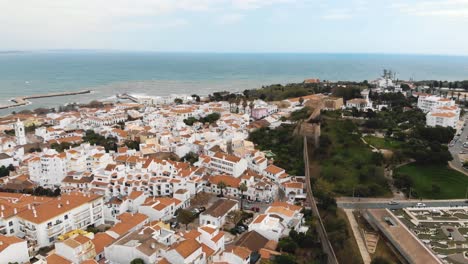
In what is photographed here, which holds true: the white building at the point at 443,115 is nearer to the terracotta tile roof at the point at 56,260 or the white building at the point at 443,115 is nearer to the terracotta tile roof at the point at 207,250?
the terracotta tile roof at the point at 207,250

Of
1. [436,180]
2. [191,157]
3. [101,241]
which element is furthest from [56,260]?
[436,180]

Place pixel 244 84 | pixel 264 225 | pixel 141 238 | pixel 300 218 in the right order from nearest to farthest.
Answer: pixel 141 238
pixel 264 225
pixel 300 218
pixel 244 84

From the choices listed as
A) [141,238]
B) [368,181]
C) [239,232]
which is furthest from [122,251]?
[368,181]

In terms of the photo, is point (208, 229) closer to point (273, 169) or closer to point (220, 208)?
point (220, 208)

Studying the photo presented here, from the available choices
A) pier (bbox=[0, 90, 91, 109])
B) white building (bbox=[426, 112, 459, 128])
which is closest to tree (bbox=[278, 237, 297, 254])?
white building (bbox=[426, 112, 459, 128])

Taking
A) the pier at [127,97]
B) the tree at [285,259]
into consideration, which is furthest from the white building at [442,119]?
the pier at [127,97]

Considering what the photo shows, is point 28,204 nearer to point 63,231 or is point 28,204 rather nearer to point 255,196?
point 63,231
